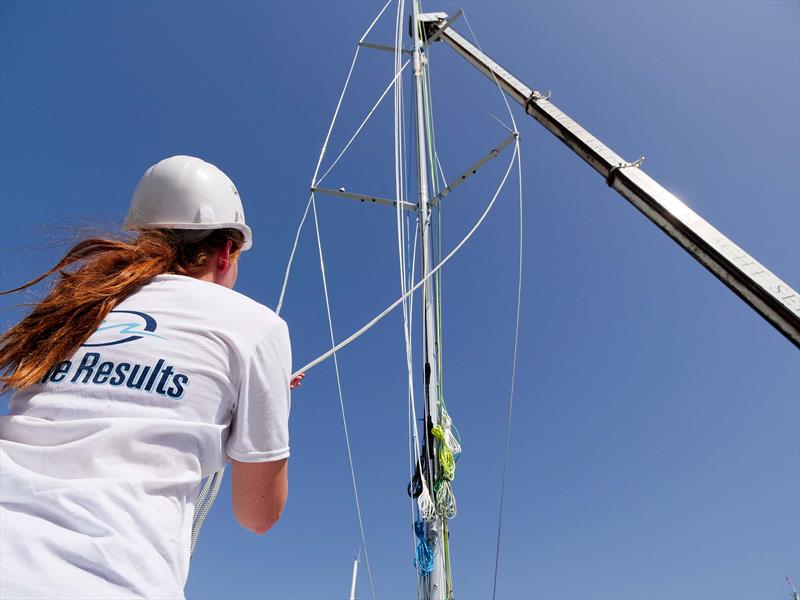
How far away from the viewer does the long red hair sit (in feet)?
3.48

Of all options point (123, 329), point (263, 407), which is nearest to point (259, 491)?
point (263, 407)

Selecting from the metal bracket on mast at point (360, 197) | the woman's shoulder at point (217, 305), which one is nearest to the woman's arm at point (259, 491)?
the woman's shoulder at point (217, 305)

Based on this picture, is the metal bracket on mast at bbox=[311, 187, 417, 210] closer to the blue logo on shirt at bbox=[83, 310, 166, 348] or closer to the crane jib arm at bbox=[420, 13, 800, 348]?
the crane jib arm at bbox=[420, 13, 800, 348]

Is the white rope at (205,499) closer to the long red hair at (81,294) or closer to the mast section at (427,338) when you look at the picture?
the long red hair at (81,294)

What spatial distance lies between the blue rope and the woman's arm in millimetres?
4044

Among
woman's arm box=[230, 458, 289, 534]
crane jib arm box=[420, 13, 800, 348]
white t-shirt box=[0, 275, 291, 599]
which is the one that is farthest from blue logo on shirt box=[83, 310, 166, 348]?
crane jib arm box=[420, 13, 800, 348]

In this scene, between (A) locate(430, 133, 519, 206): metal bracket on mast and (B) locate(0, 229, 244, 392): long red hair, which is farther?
(A) locate(430, 133, 519, 206): metal bracket on mast

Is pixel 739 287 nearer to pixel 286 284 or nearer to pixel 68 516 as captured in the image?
pixel 68 516

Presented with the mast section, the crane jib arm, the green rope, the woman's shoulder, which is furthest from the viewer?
the green rope

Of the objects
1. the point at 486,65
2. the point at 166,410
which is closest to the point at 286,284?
the point at 486,65

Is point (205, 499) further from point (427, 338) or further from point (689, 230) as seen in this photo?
point (427, 338)

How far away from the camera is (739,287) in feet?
5.68

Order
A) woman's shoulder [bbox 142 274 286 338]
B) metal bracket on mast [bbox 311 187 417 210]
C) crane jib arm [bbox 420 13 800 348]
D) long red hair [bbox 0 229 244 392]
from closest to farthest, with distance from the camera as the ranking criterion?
long red hair [bbox 0 229 244 392], woman's shoulder [bbox 142 274 286 338], crane jib arm [bbox 420 13 800 348], metal bracket on mast [bbox 311 187 417 210]

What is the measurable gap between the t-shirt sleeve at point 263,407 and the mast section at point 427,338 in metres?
4.36
